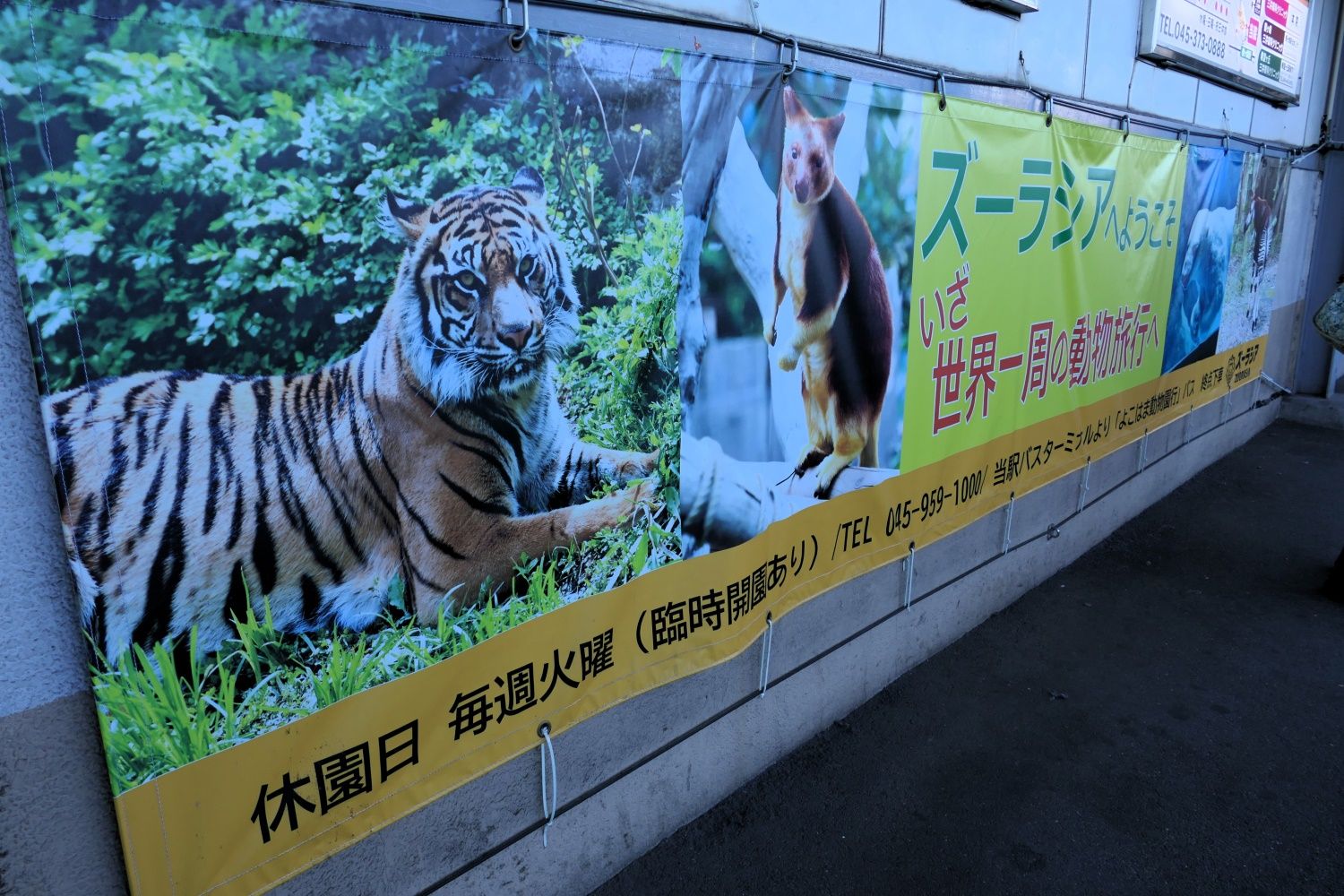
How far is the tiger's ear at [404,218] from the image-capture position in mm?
1729

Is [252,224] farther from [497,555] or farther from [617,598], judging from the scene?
[617,598]

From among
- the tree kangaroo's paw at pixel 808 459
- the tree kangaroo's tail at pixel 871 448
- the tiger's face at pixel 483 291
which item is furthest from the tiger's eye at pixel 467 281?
the tree kangaroo's tail at pixel 871 448

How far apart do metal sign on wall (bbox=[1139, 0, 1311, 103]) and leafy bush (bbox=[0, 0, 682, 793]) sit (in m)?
3.98

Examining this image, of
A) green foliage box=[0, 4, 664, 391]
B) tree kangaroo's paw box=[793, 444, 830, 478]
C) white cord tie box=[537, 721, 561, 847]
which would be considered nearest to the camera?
green foliage box=[0, 4, 664, 391]

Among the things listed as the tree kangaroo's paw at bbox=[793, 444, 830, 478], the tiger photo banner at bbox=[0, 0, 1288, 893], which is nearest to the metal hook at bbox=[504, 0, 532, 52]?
the tiger photo banner at bbox=[0, 0, 1288, 893]

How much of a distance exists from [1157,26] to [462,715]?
498cm

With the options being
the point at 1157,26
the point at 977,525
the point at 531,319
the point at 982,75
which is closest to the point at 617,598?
the point at 531,319

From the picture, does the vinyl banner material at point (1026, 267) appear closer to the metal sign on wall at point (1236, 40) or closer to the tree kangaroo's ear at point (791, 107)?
the metal sign on wall at point (1236, 40)

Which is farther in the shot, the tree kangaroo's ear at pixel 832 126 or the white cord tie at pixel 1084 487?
the white cord tie at pixel 1084 487

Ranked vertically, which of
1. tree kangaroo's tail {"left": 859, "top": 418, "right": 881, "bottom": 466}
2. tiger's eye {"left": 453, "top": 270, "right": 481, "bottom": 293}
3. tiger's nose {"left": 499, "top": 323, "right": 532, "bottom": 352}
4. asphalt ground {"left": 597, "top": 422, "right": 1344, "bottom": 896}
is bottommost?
asphalt ground {"left": 597, "top": 422, "right": 1344, "bottom": 896}

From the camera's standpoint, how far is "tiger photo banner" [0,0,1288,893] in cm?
144

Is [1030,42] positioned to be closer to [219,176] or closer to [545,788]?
[219,176]

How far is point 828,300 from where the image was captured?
9.35ft

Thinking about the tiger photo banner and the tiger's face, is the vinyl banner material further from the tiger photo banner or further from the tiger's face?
the tiger's face
